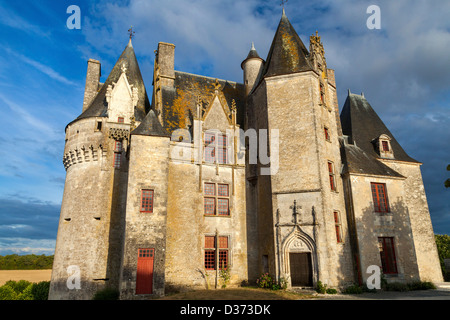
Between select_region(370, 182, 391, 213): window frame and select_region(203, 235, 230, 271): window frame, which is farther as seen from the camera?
select_region(370, 182, 391, 213): window frame

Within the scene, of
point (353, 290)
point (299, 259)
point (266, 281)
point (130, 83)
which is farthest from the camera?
point (130, 83)

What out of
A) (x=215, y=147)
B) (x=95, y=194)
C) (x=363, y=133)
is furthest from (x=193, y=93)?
(x=363, y=133)

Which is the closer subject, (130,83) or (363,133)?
(130,83)

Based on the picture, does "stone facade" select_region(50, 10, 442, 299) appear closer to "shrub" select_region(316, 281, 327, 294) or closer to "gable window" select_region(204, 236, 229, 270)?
"gable window" select_region(204, 236, 229, 270)

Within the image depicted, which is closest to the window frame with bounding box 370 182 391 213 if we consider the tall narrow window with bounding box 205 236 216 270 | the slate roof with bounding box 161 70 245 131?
the slate roof with bounding box 161 70 245 131

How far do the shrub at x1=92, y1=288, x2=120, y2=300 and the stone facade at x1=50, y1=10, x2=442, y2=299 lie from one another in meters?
0.35

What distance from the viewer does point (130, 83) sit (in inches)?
853

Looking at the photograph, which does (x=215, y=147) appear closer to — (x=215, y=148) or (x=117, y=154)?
(x=215, y=148)

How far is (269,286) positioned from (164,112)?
39.7 ft

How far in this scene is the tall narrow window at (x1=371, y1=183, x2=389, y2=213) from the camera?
18109 millimetres

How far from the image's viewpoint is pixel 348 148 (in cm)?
1995

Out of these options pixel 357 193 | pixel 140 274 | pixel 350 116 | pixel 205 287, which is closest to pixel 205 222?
pixel 205 287

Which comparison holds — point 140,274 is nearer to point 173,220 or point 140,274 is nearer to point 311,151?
point 173,220

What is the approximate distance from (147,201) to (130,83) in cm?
983
